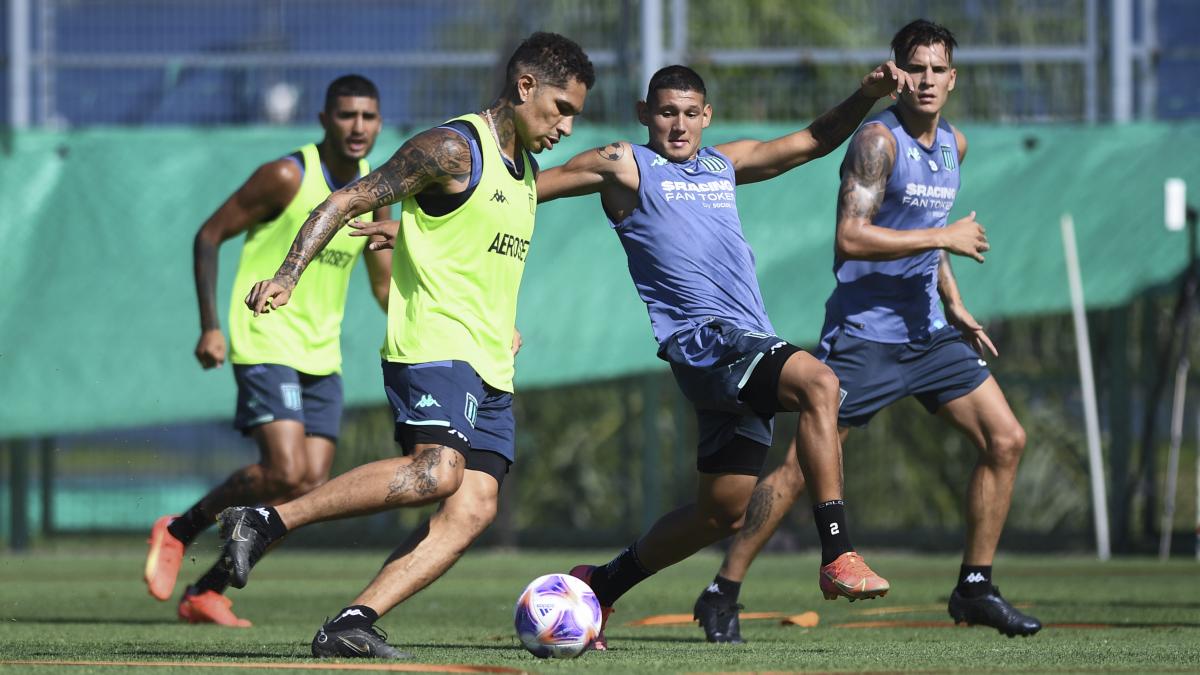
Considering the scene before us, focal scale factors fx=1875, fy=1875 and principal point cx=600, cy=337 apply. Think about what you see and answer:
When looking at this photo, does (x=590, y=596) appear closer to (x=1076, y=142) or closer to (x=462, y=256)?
(x=462, y=256)

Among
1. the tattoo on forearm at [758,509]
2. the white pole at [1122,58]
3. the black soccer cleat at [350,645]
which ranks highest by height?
the white pole at [1122,58]

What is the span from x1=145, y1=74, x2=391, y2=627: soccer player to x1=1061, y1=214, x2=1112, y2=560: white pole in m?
6.28

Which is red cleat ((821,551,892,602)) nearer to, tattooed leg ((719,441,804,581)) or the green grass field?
the green grass field

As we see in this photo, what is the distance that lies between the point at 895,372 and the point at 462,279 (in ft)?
8.16

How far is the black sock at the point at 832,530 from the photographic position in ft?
21.7

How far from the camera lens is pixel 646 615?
376 inches

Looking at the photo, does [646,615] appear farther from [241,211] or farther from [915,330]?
[241,211]

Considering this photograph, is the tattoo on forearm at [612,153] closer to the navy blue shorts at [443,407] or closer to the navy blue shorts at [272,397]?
the navy blue shorts at [443,407]

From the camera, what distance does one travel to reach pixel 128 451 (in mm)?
14586

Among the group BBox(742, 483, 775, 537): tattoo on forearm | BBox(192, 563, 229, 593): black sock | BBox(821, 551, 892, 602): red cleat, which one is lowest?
BBox(192, 563, 229, 593): black sock

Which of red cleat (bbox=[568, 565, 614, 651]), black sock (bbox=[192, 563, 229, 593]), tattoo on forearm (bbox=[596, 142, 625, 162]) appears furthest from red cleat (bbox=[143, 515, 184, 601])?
tattoo on forearm (bbox=[596, 142, 625, 162])

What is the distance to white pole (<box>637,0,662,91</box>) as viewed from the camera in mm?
14672

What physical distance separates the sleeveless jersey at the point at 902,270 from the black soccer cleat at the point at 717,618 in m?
1.37

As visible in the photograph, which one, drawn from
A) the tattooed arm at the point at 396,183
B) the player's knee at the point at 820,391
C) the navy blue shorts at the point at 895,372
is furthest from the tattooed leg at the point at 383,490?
the navy blue shorts at the point at 895,372
